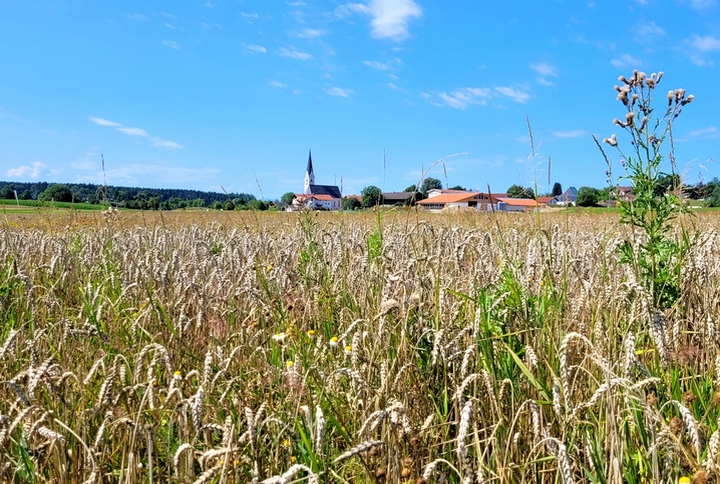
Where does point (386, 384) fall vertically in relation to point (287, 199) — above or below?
below

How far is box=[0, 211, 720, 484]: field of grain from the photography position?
145cm

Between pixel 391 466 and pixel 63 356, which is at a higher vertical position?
pixel 63 356

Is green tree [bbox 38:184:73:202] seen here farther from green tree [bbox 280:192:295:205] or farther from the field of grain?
the field of grain

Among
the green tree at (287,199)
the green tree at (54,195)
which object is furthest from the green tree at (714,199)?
the green tree at (54,195)

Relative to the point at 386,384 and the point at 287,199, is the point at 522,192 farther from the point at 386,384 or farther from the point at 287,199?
the point at 287,199

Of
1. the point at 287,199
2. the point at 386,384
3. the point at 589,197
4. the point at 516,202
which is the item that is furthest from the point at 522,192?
the point at 516,202

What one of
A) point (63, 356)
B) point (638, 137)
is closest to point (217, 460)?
point (63, 356)

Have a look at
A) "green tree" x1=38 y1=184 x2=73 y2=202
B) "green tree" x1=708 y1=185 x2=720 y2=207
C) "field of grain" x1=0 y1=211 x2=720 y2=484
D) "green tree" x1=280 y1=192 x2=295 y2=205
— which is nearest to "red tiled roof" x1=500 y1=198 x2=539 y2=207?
"field of grain" x1=0 y1=211 x2=720 y2=484

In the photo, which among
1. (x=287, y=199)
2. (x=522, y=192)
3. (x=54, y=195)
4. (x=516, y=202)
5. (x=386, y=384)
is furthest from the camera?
(x=516, y=202)

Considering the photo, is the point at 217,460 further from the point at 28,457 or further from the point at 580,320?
the point at 580,320

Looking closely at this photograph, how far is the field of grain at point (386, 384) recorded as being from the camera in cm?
145

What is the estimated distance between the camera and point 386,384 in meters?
1.80

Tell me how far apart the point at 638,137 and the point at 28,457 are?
3.10 meters

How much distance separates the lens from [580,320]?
2559mm
